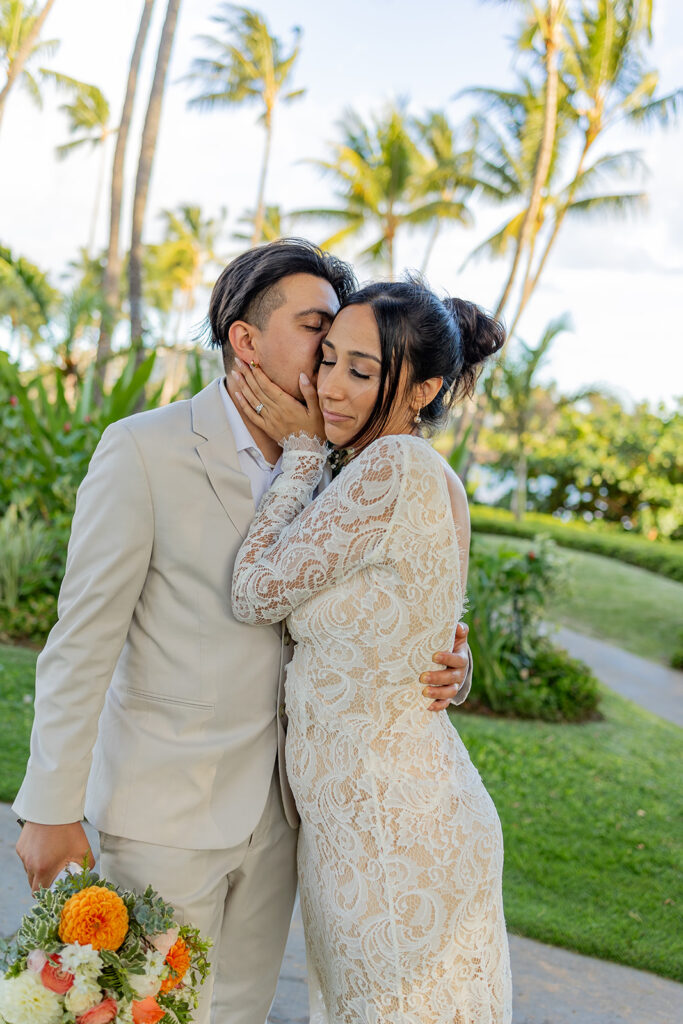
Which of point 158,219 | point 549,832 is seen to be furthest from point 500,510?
point 158,219

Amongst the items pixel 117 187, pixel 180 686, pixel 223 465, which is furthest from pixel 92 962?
pixel 117 187

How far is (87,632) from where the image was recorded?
1.83 m

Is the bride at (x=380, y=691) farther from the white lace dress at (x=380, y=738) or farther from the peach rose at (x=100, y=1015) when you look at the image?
the peach rose at (x=100, y=1015)

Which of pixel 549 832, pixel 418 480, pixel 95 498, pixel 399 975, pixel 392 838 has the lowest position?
pixel 549 832

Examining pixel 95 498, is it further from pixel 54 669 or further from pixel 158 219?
pixel 158 219

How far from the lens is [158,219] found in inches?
1905

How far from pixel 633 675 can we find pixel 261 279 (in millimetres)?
7805

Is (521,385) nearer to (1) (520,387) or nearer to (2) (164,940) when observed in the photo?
(1) (520,387)

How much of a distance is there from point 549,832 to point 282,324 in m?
3.75

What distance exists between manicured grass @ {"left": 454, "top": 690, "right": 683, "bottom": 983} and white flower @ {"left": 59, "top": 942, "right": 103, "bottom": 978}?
274 centimetres

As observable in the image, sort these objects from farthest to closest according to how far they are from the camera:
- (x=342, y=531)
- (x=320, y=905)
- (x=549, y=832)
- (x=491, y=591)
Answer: (x=491, y=591)
(x=549, y=832)
(x=320, y=905)
(x=342, y=531)

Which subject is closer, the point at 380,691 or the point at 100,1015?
the point at 100,1015

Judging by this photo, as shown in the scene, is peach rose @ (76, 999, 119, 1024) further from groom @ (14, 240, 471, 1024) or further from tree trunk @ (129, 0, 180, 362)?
tree trunk @ (129, 0, 180, 362)

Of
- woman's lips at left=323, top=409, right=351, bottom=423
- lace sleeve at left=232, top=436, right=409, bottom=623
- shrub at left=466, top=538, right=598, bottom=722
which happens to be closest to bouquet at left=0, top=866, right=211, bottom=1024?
lace sleeve at left=232, top=436, right=409, bottom=623
